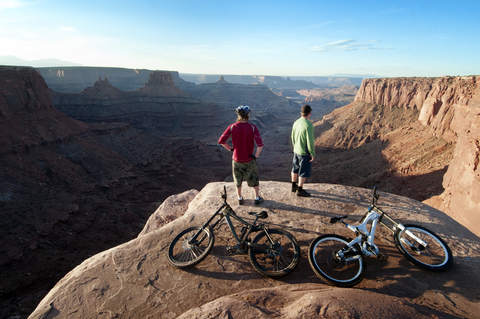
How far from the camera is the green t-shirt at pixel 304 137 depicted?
596 centimetres

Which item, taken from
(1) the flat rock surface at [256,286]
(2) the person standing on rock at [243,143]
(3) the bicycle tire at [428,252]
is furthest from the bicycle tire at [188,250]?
(3) the bicycle tire at [428,252]

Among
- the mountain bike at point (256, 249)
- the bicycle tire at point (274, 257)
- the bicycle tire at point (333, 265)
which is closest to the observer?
the bicycle tire at point (333, 265)

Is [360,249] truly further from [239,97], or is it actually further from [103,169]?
[239,97]

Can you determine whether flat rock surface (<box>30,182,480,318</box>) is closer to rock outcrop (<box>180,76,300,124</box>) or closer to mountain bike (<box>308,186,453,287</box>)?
mountain bike (<box>308,186,453,287</box>)

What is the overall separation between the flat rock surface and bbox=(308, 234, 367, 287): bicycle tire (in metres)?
0.14

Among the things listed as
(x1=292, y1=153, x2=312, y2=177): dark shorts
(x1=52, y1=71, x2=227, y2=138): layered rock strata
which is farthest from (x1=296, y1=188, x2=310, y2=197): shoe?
(x1=52, y1=71, x2=227, y2=138): layered rock strata

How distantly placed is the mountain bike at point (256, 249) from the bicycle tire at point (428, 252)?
1.82 metres

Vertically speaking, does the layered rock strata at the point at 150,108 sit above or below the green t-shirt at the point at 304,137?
below

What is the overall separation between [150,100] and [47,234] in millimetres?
54648

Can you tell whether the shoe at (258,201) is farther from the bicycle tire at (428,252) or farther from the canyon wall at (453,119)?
the canyon wall at (453,119)

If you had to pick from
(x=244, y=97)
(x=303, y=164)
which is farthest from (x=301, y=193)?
(x=244, y=97)

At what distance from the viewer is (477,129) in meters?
12.2

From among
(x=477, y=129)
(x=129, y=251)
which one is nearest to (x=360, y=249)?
(x=129, y=251)

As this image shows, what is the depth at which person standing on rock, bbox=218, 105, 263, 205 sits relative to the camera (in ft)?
17.8
